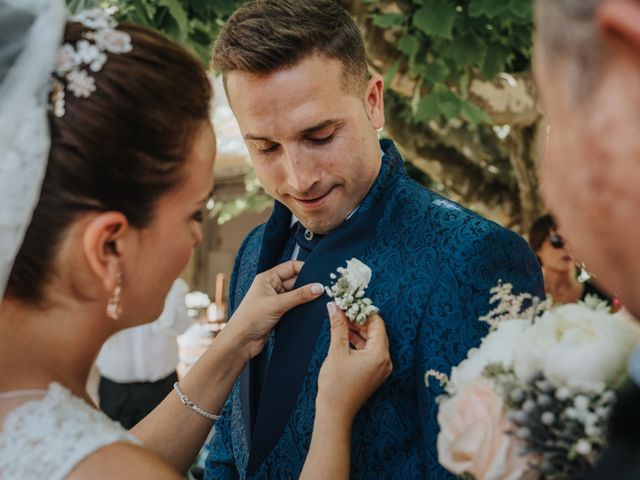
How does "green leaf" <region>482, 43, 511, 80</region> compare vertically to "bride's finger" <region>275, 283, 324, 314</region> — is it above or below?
below

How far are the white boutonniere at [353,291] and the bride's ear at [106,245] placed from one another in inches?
25.6

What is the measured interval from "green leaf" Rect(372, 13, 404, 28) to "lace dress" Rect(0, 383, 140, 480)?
3.34 meters

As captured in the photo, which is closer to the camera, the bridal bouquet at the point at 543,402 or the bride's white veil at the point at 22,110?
the bridal bouquet at the point at 543,402

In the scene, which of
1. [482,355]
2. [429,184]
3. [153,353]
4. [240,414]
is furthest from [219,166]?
[482,355]

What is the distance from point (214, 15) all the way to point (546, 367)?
3.67 m

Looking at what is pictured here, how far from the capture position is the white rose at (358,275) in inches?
76.9

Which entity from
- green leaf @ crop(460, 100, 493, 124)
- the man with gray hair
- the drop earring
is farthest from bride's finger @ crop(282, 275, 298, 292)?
green leaf @ crop(460, 100, 493, 124)

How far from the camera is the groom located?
185 cm

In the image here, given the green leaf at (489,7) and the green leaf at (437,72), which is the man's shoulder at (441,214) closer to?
the green leaf at (489,7)

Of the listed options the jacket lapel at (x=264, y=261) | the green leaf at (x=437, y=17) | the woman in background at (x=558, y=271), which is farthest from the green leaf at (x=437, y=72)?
the jacket lapel at (x=264, y=261)

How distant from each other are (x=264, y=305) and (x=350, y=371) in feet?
1.52

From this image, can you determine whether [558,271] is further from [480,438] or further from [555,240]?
[480,438]

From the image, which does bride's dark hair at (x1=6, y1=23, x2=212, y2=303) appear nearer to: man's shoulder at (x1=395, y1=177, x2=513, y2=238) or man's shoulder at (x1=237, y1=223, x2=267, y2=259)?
man's shoulder at (x1=395, y1=177, x2=513, y2=238)

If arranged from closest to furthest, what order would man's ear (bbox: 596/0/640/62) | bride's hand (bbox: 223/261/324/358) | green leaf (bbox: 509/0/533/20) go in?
man's ear (bbox: 596/0/640/62), bride's hand (bbox: 223/261/324/358), green leaf (bbox: 509/0/533/20)
